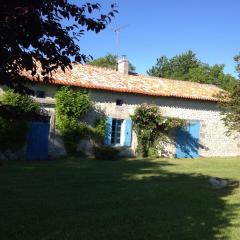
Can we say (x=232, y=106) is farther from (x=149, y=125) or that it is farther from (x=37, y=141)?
(x=37, y=141)

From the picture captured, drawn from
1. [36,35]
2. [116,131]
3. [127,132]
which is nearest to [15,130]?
[116,131]

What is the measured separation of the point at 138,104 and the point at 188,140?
391cm

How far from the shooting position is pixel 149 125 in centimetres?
2239

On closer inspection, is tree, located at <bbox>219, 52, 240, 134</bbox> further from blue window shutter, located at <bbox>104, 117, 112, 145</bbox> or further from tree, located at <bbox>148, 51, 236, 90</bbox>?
tree, located at <bbox>148, 51, 236, 90</bbox>

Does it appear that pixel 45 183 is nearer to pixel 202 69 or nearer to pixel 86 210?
pixel 86 210

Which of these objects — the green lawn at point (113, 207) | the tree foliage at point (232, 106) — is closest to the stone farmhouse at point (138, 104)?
the green lawn at point (113, 207)

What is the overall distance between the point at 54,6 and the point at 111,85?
1760cm

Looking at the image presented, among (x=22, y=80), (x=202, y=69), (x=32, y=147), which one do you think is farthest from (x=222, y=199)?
(x=202, y=69)

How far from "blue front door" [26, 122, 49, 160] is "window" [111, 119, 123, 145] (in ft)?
11.9

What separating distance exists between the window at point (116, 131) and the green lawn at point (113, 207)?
7.43 metres

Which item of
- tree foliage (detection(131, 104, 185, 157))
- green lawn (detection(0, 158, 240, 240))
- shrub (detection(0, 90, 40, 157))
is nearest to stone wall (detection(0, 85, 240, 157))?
tree foliage (detection(131, 104, 185, 157))

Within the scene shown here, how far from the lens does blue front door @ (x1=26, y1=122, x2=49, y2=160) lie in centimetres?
1966

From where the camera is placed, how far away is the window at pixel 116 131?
873 inches

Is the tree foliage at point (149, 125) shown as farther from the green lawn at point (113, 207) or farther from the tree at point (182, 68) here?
the tree at point (182, 68)
